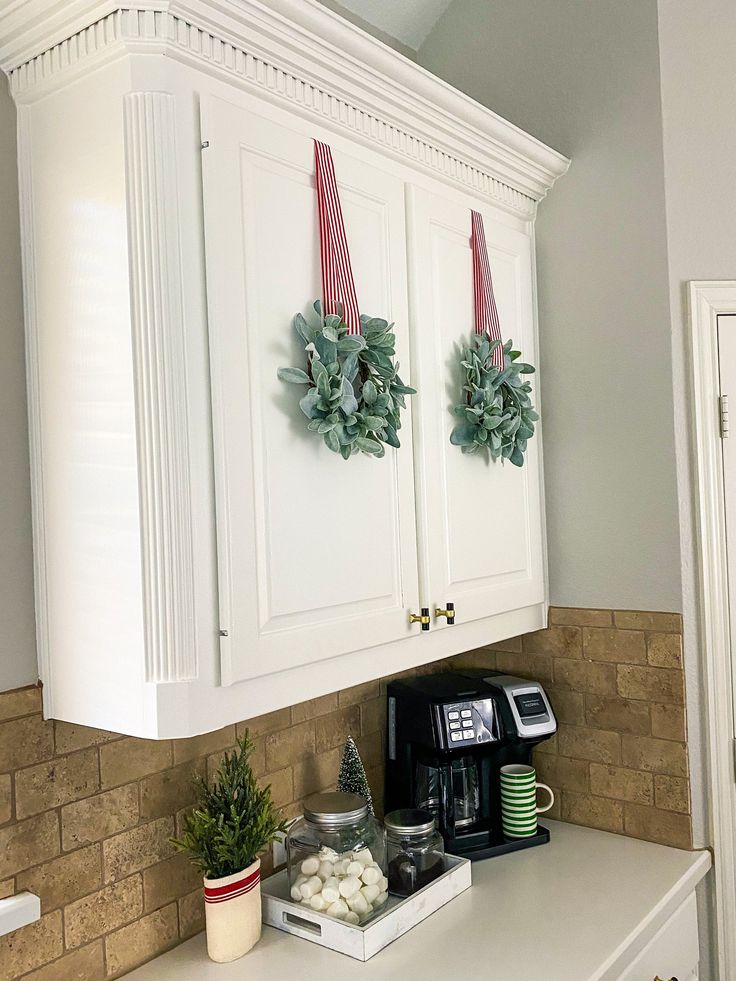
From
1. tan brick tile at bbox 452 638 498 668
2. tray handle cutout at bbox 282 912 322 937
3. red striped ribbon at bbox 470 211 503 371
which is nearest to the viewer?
tray handle cutout at bbox 282 912 322 937

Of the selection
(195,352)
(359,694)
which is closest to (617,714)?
(359,694)

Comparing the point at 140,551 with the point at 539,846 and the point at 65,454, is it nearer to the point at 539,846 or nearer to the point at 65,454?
the point at 65,454

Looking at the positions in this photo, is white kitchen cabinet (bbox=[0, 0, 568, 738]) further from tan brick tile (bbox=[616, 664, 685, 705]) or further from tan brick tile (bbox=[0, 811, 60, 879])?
tan brick tile (bbox=[616, 664, 685, 705])

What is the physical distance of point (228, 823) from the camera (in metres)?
1.41

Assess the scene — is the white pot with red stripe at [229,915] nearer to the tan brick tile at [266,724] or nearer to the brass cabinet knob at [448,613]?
the tan brick tile at [266,724]

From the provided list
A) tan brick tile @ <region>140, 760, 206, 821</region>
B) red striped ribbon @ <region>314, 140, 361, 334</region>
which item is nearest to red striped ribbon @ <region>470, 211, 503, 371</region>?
red striped ribbon @ <region>314, 140, 361, 334</region>

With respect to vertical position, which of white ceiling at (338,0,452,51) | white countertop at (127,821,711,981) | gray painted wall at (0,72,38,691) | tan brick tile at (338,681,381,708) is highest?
white ceiling at (338,0,452,51)

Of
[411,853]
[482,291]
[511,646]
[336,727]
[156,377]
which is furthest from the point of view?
[511,646]

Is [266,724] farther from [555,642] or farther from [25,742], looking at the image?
[555,642]

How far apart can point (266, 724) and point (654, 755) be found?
2.67 ft

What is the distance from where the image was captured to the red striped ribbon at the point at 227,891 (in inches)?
53.9

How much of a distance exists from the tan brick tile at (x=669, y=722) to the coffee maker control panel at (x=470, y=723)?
0.33 metres

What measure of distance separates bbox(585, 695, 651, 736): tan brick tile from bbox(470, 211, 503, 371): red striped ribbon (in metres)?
0.76

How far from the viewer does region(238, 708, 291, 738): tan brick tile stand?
5.25 feet
